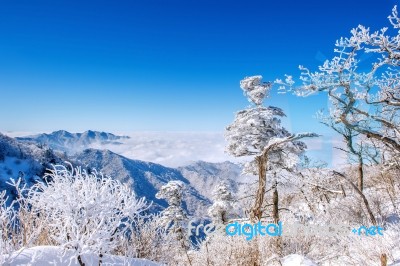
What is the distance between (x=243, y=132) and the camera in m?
18.2

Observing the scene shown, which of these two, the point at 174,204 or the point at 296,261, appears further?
the point at 174,204

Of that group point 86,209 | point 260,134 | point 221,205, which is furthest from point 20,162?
point 86,209

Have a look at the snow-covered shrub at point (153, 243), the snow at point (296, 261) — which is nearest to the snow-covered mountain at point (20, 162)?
the snow-covered shrub at point (153, 243)

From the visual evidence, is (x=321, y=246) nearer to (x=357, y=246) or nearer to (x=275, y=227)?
(x=275, y=227)

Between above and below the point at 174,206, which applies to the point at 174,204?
above

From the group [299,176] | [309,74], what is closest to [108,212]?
[309,74]

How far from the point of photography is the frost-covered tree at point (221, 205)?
28297mm

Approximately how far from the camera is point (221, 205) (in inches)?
1105

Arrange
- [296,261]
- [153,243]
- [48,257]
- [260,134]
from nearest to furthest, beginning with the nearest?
[48,257], [296,261], [153,243], [260,134]

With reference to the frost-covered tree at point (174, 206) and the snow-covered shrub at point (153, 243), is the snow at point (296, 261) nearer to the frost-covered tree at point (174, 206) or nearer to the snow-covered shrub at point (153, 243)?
the snow-covered shrub at point (153, 243)

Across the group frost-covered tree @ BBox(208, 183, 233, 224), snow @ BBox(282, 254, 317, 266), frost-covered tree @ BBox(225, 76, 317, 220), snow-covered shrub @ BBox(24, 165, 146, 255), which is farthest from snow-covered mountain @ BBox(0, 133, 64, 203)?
snow-covered shrub @ BBox(24, 165, 146, 255)

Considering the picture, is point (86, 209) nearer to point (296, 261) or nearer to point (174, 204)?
point (296, 261)

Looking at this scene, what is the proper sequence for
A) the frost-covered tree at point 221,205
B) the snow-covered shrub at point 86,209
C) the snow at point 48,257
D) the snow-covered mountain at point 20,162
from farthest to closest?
the snow-covered mountain at point 20,162 → the frost-covered tree at point 221,205 → the snow at point 48,257 → the snow-covered shrub at point 86,209

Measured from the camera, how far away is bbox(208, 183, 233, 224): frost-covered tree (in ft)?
92.8
